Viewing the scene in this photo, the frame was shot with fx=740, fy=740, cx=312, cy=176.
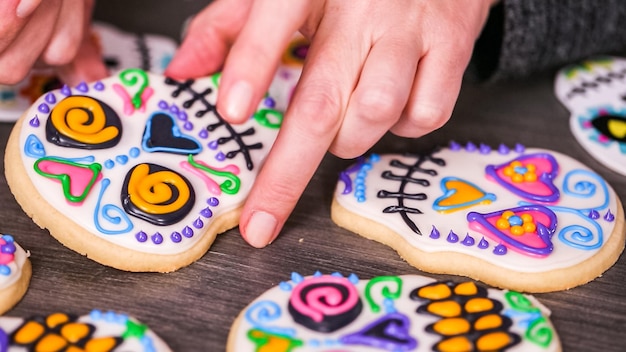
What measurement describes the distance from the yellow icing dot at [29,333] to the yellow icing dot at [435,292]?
0.42 m

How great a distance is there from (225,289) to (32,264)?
242mm

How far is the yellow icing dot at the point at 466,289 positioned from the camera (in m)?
0.86

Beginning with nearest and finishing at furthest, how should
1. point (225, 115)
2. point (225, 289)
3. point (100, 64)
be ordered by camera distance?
1. point (225, 115)
2. point (225, 289)
3. point (100, 64)

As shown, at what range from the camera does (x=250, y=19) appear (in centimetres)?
82

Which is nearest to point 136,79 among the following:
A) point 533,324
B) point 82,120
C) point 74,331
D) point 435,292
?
point 82,120

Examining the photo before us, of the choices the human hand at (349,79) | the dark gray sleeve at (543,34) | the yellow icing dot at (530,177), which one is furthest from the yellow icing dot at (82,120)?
the dark gray sleeve at (543,34)

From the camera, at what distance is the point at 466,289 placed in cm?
86

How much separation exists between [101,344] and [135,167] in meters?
0.27

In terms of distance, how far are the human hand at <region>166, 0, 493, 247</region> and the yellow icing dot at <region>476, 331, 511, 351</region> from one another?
0.29 metres

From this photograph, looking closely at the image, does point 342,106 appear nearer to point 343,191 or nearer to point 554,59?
point 343,191

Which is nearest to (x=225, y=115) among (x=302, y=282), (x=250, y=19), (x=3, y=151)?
(x=250, y=19)

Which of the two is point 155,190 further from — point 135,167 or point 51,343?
point 51,343

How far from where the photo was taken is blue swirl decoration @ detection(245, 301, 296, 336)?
0.81m

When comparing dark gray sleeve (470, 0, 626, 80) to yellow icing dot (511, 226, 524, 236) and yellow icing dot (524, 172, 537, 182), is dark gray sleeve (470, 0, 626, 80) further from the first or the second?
yellow icing dot (511, 226, 524, 236)
